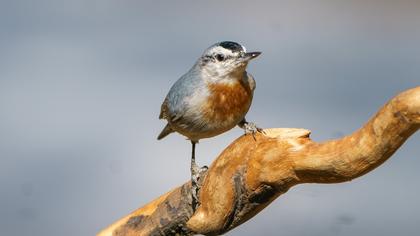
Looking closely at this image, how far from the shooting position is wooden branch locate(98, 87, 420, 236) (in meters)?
3.10

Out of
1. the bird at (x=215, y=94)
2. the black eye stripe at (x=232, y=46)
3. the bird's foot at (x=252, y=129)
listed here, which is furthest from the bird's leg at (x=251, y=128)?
the black eye stripe at (x=232, y=46)

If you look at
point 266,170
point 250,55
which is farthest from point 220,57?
point 266,170

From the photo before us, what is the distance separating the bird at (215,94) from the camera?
4.36 m

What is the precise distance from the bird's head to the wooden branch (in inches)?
26.4

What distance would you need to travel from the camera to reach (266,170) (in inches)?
142

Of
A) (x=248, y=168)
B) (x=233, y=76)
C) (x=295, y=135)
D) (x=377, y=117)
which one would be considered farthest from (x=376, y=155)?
(x=233, y=76)

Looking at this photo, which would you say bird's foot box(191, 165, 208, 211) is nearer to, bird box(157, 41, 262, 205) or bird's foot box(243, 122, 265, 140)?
bird box(157, 41, 262, 205)

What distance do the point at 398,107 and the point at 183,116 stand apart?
171 cm

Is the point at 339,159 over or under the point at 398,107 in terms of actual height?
under

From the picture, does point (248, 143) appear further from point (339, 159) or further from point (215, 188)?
point (339, 159)

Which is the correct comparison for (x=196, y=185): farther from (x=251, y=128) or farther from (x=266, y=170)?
(x=266, y=170)

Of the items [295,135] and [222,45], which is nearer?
[295,135]

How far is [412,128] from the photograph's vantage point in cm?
306

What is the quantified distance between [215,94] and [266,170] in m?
0.89
